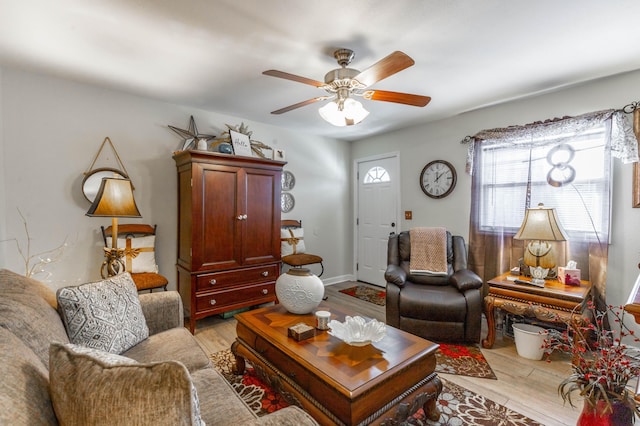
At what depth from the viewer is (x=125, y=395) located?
0.67 meters

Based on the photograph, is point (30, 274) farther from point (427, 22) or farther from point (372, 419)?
point (427, 22)

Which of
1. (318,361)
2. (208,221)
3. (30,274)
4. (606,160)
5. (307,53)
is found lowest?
(318,361)

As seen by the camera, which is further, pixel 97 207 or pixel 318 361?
pixel 97 207

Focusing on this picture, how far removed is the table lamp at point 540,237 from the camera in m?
2.51

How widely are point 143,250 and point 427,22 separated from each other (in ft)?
10.3

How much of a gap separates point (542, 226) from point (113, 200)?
10.9 feet


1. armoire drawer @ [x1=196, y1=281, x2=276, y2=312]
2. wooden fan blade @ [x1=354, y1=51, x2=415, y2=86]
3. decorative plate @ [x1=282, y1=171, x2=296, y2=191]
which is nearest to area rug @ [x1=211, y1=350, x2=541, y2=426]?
armoire drawer @ [x1=196, y1=281, x2=276, y2=312]

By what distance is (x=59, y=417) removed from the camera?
75 cm

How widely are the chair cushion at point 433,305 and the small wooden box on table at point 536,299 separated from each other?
→ 0.86 ft

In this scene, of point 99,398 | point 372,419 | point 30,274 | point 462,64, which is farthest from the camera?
point 30,274

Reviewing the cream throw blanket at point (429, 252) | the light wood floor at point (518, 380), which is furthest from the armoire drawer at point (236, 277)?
the cream throw blanket at point (429, 252)

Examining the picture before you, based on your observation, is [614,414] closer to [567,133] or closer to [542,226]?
[542,226]

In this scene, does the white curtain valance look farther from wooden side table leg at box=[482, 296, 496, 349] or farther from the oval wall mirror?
the oval wall mirror

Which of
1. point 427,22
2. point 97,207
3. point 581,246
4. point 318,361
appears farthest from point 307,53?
point 581,246
